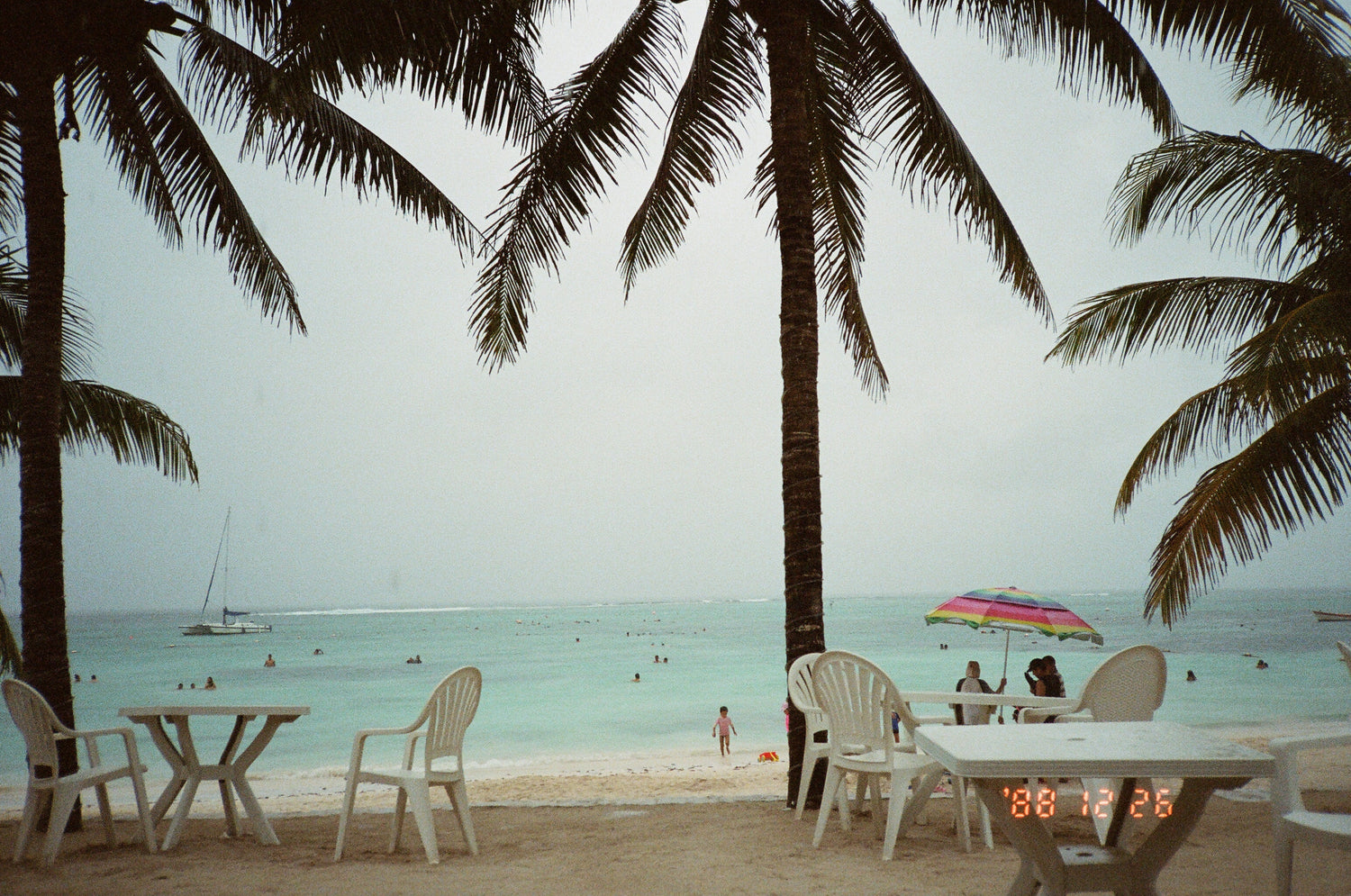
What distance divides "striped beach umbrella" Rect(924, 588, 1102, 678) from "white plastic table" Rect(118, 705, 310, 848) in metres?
5.21

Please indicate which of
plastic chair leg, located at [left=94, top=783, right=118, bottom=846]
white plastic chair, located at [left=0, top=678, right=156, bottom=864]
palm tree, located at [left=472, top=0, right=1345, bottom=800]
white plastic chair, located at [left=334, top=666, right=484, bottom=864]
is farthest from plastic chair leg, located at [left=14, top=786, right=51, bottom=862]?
palm tree, located at [left=472, top=0, right=1345, bottom=800]

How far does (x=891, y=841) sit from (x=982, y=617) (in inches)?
160

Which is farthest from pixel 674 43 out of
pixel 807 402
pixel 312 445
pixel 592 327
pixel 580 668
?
pixel 312 445

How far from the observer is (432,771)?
4.44 metres

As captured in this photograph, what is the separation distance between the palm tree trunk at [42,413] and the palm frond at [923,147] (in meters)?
5.31

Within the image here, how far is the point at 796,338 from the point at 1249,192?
479 cm

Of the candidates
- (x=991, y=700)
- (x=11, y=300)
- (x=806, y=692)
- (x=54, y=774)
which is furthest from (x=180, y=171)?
(x=991, y=700)

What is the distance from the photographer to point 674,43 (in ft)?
20.5

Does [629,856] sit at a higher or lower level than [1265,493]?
lower

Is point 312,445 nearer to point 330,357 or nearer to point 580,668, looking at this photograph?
point 330,357

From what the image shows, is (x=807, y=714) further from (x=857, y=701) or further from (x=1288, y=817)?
(x=1288, y=817)

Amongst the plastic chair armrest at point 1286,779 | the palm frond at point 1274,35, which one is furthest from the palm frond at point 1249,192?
the plastic chair armrest at point 1286,779

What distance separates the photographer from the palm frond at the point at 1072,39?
551 cm

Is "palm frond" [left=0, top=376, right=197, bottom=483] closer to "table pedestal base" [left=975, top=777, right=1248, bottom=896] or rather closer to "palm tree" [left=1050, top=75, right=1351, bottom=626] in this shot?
"table pedestal base" [left=975, top=777, right=1248, bottom=896]
